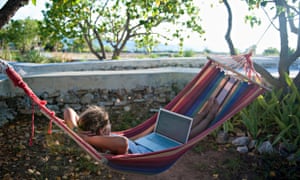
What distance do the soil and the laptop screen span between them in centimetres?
35

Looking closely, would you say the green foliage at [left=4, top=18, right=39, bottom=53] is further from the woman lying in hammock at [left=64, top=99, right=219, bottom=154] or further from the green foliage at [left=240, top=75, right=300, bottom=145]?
the woman lying in hammock at [left=64, top=99, right=219, bottom=154]

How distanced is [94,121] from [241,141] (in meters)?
1.48

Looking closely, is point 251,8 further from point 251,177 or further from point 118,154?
point 118,154

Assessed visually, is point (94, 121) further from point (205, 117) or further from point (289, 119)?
point (289, 119)

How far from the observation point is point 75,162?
106 inches

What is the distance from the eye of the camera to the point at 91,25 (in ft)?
19.5

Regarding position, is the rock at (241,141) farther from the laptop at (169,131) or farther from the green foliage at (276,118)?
the laptop at (169,131)

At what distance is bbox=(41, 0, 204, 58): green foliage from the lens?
565 centimetres

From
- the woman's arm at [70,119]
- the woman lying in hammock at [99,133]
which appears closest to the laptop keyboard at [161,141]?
the woman lying in hammock at [99,133]

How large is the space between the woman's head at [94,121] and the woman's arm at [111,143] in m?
0.06

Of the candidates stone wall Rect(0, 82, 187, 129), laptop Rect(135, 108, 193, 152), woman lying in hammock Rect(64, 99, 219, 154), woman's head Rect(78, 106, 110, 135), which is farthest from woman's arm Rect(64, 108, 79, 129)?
stone wall Rect(0, 82, 187, 129)

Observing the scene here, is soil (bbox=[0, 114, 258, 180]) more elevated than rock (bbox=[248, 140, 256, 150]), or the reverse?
rock (bbox=[248, 140, 256, 150])

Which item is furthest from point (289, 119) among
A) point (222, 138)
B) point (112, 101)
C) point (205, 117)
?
point (112, 101)

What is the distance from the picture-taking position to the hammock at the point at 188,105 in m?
1.88
